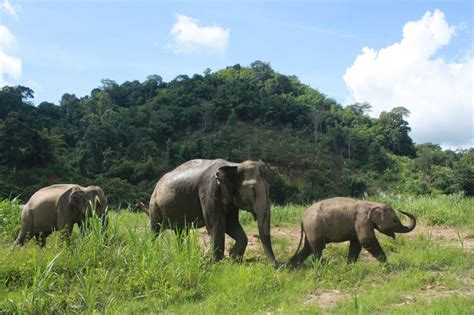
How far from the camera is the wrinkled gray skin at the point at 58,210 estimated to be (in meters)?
8.64

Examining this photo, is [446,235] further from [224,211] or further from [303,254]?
[224,211]

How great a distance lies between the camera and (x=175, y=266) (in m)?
6.57

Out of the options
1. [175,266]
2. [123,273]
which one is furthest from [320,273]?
[123,273]

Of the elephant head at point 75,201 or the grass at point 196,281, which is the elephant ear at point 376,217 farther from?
the elephant head at point 75,201

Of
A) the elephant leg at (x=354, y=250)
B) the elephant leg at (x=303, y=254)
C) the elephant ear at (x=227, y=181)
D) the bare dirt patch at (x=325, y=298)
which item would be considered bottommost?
the bare dirt patch at (x=325, y=298)

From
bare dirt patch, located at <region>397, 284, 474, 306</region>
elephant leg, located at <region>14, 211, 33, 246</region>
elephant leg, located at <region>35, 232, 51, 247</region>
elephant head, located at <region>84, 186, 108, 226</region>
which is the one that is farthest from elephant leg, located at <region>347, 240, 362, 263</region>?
elephant leg, located at <region>14, 211, 33, 246</region>

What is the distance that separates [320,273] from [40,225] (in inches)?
197

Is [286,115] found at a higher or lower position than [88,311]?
higher

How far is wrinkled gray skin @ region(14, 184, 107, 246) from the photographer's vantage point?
864 cm

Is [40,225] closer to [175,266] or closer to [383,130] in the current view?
[175,266]

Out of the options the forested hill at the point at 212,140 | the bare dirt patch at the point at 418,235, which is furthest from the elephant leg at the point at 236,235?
the forested hill at the point at 212,140

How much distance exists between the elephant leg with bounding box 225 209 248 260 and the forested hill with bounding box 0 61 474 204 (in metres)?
28.1

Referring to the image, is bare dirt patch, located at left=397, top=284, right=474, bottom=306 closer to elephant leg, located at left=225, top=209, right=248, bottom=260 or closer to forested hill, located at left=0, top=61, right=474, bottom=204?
elephant leg, located at left=225, top=209, right=248, bottom=260

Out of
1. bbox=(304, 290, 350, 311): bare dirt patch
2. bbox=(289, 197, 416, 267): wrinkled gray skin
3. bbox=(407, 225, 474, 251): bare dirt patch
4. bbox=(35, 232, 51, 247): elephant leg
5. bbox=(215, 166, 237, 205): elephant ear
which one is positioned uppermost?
bbox=(215, 166, 237, 205): elephant ear
